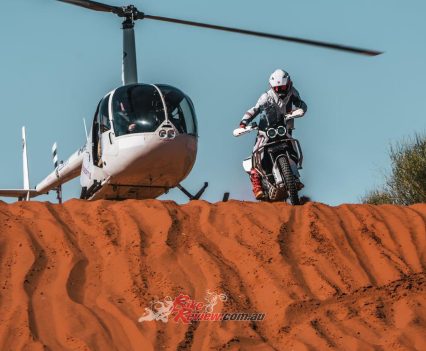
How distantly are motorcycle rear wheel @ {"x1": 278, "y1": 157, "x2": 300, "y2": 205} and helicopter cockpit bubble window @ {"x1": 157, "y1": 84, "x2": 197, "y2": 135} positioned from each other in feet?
8.03

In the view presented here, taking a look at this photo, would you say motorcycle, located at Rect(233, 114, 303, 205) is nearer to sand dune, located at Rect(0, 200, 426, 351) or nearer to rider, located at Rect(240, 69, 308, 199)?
rider, located at Rect(240, 69, 308, 199)

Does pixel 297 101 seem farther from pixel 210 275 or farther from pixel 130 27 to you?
pixel 210 275

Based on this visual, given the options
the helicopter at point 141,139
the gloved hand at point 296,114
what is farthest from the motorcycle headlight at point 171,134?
the gloved hand at point 296,114

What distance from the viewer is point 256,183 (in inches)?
546

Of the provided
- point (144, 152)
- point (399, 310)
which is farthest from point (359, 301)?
point (144, 152)

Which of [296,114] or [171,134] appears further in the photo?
[171,134]

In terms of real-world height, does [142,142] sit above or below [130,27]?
below

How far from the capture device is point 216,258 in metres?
9.65

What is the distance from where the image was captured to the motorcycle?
43.5 feet

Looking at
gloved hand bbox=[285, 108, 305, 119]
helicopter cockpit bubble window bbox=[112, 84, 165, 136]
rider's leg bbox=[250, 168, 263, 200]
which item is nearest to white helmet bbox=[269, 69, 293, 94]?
gloved hand bbox=[285, 108, 305, 119]

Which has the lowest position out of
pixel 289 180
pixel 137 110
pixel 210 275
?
pixel 210 275

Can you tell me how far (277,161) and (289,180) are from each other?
0.37m

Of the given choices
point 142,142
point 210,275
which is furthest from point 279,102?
point 210,275

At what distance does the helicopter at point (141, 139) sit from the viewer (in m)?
15.1
